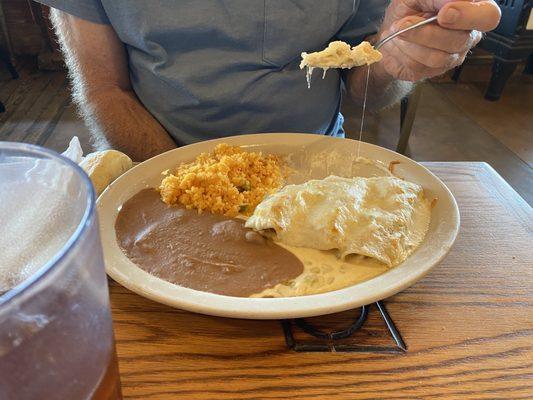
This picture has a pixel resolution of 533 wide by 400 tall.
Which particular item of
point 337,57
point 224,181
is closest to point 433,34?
point 337,57

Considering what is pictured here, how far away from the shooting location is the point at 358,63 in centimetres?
94

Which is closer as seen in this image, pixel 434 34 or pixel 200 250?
pixel 200 250

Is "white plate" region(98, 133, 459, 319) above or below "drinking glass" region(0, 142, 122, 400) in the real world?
below

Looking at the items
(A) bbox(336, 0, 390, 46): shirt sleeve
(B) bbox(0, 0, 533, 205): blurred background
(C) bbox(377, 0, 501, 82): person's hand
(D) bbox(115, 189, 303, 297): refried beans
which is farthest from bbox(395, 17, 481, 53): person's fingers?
(B) bbox(0, 0, 533, 205): blurred background

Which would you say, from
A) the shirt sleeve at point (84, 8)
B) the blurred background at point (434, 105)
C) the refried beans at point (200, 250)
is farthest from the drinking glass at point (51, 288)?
the blurred background at point (434, 105)

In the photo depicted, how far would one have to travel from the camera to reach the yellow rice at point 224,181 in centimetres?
92

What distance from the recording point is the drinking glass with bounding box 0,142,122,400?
0.89ft

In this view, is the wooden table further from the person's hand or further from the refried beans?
the person's hand

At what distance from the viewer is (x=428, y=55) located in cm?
95

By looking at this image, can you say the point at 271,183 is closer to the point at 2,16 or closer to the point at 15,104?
the point at 15,104

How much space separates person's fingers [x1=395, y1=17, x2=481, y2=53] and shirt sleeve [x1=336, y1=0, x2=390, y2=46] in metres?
0.38

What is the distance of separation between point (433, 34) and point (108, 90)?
0.86 m

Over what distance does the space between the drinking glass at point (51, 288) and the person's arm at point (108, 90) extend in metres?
0.87

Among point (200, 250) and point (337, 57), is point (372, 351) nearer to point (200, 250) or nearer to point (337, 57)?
point (200, 250)
